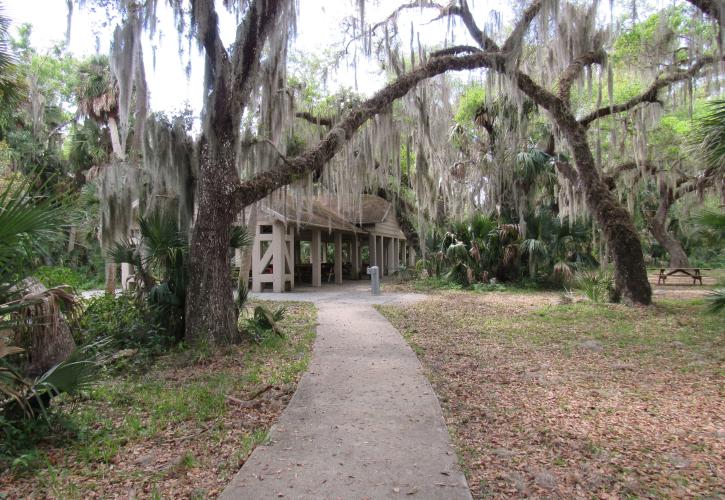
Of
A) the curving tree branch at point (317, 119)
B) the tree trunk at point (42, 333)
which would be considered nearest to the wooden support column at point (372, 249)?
the curving tree branch at point (317, 119)

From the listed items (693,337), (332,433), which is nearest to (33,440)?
(332,433)

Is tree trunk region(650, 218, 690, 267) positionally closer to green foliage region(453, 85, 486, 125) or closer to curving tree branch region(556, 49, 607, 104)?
green foliage region(453, 85, 486, 125)

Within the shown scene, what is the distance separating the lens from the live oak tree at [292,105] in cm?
660

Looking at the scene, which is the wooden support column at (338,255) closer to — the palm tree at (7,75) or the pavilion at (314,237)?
the pavilion at (314,237)

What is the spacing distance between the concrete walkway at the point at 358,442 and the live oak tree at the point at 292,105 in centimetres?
258

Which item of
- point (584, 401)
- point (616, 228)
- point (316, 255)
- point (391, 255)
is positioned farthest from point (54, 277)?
point (391, 255)

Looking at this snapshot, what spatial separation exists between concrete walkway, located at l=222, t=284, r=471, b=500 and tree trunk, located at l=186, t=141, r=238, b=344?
1.70 meters

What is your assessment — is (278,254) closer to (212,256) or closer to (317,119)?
(317,119)

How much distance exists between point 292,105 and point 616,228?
7.94 m

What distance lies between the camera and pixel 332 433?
3.63 meters

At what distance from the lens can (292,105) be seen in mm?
9227

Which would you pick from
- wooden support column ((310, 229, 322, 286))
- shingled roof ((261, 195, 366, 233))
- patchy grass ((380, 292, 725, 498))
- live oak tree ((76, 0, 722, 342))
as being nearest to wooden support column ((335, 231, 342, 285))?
shingled roof ((261, 195, 366, 233))

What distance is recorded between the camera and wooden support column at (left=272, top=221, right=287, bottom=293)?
611 inches

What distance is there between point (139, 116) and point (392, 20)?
21.3ft
